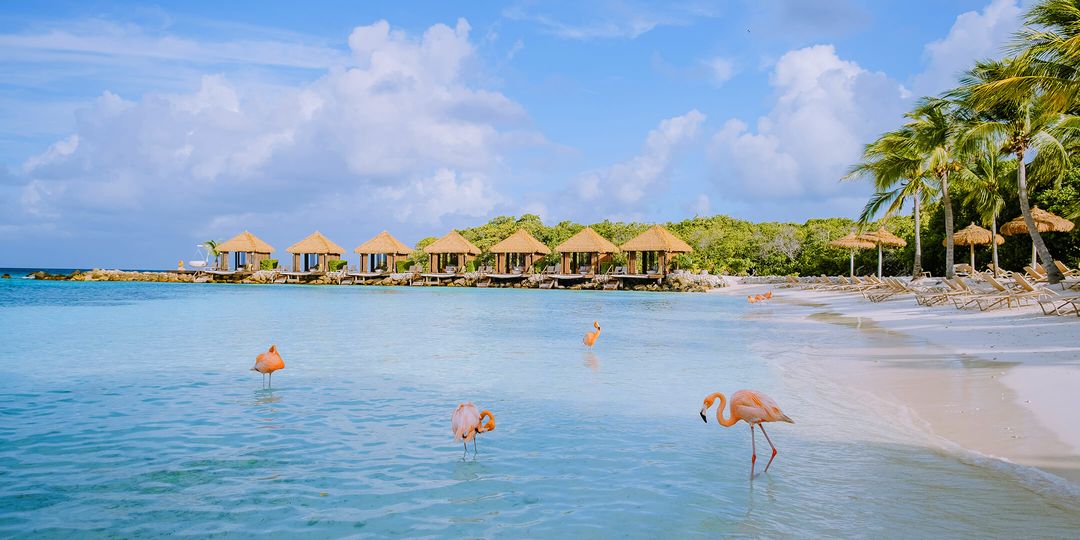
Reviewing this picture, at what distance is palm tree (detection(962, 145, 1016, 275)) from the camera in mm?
23547

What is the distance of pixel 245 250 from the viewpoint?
4803cm

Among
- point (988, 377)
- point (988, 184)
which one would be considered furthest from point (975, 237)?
point (988, 377)

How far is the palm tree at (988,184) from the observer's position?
23.5 meters

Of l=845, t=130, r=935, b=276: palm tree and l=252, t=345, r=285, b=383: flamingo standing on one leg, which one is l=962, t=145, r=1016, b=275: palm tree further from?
l=252, t=345, r=285, b=383: flamingo standing on one leg

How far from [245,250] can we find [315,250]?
5.11 meters

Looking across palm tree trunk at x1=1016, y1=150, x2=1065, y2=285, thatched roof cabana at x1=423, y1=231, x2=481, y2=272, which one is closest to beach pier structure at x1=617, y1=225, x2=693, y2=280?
thatched roof cabana at x1=423, y1=231, x2=481, y2=272

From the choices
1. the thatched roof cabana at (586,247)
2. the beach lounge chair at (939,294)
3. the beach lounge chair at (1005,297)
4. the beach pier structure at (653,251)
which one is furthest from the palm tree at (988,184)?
the thatched roof cabana at (586,247)

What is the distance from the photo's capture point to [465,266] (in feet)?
160

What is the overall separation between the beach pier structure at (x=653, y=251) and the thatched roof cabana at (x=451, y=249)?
11.0 metres

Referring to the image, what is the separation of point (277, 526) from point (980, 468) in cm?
451

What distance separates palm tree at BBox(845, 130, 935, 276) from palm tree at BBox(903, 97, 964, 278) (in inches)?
18.4

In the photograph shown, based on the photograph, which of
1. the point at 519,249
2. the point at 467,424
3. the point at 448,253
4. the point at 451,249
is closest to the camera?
the point at 467,424

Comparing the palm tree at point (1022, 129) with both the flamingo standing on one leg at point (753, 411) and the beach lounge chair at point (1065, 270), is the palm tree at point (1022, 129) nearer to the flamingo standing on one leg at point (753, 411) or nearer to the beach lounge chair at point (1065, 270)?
the beach lounge chair at point (1065, 270)

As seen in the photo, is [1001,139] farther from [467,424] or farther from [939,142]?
[467,424]
